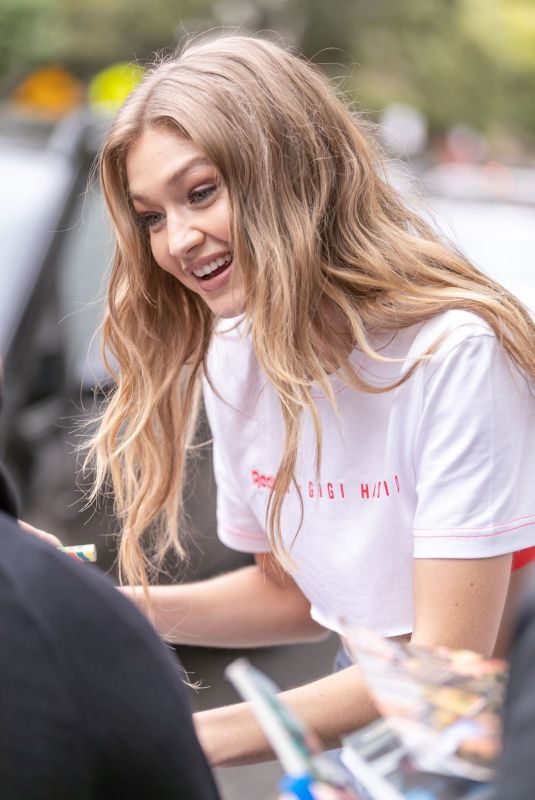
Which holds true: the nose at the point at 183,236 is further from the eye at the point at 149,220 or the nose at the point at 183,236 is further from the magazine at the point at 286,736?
the magazine at the point at 286,736

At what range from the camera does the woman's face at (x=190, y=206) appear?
190 centimetres

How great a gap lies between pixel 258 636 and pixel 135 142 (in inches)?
38.3

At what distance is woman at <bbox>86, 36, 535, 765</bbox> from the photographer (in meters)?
1.78

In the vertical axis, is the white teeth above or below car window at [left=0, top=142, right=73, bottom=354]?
above

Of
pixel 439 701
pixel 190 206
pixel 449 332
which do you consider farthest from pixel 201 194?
pixel 439 701

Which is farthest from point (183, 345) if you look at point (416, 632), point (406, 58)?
point (406, 58)

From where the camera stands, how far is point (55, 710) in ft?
3.64

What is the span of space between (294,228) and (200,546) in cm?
209

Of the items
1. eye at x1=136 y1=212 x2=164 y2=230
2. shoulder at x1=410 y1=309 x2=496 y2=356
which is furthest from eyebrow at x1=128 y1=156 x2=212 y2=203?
shoulder at x1=410 y1=309 x2=496 y2=356

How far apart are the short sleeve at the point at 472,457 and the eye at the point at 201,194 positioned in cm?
45

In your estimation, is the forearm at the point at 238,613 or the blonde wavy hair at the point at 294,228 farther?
the forearm at the point at 238,613

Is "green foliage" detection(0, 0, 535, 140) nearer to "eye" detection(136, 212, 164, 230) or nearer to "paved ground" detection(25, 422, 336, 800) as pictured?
"paved ground" detection(25, 422, 336, 800)

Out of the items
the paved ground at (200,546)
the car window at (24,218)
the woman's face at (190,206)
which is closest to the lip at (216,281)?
the woman's face at (190,206)

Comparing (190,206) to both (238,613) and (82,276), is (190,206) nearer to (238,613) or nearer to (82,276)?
(238,613)
